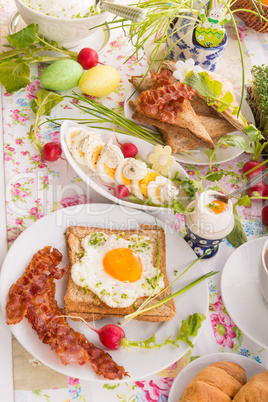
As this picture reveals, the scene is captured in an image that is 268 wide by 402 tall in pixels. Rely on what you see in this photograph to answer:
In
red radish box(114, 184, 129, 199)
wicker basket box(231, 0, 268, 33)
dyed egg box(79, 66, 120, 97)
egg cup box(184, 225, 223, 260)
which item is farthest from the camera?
wicker basket box(231, 0, 268, 33)

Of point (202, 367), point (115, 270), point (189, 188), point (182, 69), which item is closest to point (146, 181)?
point (189, 188)

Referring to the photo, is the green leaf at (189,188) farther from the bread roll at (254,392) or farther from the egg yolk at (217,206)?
the bread roll at (254,392)

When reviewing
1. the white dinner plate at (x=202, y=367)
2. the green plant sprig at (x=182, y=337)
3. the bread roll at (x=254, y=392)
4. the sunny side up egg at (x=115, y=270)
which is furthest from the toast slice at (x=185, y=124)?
the bread roll at (x=254, y=392)

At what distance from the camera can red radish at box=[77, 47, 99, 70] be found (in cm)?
217

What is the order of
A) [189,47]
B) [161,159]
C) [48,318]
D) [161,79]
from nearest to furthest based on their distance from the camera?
[48,318]
[161,159]
[161,79]
[189,47]

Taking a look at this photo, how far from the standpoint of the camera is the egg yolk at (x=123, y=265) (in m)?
1.51

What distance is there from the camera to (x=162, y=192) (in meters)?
1.75

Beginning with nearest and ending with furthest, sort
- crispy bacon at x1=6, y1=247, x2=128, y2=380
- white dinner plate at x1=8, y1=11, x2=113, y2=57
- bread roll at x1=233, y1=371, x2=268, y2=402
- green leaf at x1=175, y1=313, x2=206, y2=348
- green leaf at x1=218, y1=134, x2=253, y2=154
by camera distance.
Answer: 1. bread roll at x1=233, y1=371, x2=268, y2=402
2. crispy bacon at x1=6, y1=247, x2=128, y2=380
3. green leaf at x1=175, y1=313, x2=206, y2=348
4. green leaf at x1=218, y1=134, x2=253, y2=154
5. white dinner plate at x1=8, y1=11, x2=113, y2=57

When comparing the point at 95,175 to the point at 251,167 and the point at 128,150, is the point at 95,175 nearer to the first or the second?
the point at 128,150

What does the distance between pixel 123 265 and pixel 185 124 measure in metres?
0.81

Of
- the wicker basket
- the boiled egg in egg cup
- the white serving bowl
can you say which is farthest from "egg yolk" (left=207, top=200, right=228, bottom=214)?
the wicker basket

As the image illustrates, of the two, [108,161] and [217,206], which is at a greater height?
[217,206]

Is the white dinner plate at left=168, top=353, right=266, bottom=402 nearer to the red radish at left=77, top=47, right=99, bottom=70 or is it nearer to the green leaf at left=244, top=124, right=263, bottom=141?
the green leaf at left=244, top=124, right=263, bottom=141

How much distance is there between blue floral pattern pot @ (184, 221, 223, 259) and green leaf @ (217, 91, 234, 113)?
2.25 ft
